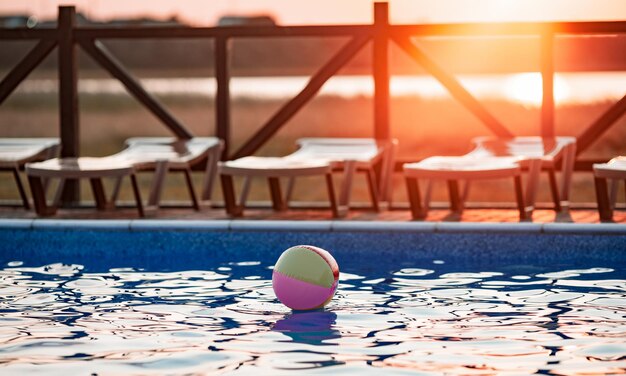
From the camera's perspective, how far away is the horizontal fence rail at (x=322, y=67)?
912cm

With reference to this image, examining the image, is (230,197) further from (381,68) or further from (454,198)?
(381,68)

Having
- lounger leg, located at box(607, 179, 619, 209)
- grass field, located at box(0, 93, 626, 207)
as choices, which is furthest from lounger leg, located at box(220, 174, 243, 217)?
grass field, located at box(0, 93, 626, 207)

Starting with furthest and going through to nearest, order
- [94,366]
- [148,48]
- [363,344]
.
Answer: [148,48]
[363,344]
[94,366]

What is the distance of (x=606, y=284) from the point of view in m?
6.27

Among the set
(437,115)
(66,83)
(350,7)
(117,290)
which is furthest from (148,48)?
(117,290)

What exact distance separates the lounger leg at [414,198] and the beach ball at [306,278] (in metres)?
2.77

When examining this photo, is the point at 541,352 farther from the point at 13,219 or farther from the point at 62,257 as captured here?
the point at 13,219

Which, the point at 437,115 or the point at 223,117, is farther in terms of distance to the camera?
the point at 437,115

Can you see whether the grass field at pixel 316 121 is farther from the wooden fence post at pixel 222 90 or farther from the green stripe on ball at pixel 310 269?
the green stripe on ball at pixel 310 269

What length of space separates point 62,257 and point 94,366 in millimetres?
3482

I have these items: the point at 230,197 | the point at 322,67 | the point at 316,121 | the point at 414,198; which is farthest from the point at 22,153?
the point at 316,121

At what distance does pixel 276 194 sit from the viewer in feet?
28.5

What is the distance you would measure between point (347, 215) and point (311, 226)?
94 cm

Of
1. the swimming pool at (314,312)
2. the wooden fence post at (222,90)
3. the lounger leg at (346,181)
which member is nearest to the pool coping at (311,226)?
the swimming pool at (314,312)
